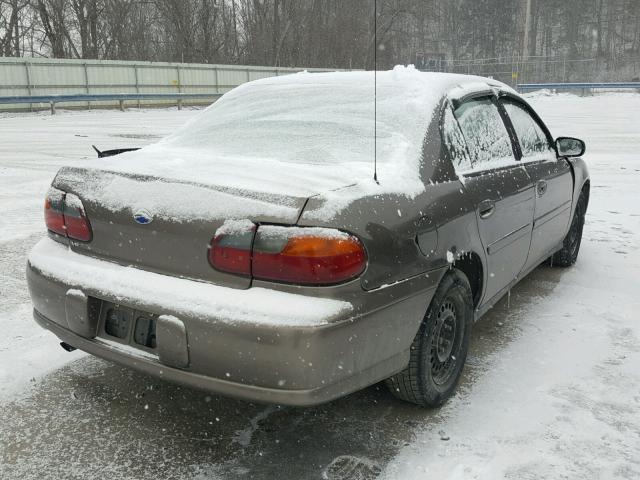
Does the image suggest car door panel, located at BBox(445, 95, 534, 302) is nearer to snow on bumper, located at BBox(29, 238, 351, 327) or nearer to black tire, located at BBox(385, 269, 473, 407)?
black tire, located at BBox(385, 269, 473, 407)

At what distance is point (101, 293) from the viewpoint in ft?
7.93

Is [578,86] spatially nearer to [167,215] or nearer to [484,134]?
[484,134]

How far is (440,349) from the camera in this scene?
2828 millimetres

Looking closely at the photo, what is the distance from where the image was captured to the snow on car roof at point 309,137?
248 cm

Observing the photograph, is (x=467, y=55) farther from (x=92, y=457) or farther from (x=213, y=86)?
(x=92, y=457)

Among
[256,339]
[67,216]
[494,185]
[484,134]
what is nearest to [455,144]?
[494,185]

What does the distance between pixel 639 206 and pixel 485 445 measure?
5679mm

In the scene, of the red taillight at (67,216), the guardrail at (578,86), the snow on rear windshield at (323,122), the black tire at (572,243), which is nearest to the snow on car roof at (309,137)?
the snow on rear windshield at (323,122)

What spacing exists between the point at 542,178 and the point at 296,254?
7.43 feet

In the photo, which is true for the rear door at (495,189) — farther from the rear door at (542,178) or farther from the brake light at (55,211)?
the brake light at (55,211)

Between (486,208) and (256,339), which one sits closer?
(256,339)

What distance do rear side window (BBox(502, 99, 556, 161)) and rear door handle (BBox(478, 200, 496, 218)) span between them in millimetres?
794

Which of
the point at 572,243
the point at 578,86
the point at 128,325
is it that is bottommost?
the point at 572,243

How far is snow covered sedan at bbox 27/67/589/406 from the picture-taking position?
217cm
